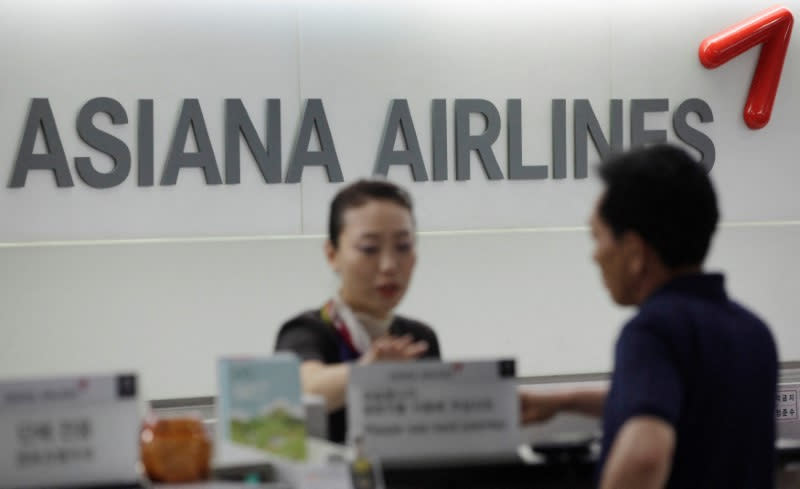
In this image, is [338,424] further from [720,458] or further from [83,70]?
[83,70]

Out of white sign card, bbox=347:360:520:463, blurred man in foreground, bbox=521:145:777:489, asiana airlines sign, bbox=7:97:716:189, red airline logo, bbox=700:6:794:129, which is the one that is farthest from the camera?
red airline logo, bbox=700:6:794:129

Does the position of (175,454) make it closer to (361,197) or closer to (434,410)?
(434,410)

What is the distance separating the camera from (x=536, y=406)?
238cm

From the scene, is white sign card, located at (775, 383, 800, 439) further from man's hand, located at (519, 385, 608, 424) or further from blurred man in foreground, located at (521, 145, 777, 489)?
blurred man in foreground, located at (521, 145, 777, 489)

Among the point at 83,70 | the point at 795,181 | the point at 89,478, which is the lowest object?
the point at 89,478

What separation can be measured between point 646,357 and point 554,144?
297cm

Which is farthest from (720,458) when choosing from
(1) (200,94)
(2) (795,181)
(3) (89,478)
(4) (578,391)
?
(2) (795,181)

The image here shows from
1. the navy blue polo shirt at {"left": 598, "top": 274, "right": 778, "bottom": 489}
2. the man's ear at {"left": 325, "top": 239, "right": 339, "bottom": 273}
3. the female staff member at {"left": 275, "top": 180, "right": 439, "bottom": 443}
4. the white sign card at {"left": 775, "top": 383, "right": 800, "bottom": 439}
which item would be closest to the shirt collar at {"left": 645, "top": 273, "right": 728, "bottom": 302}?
the navy blue polo shirt at {"left": 598, "top": 274, "right": 778, "bottom": 489}

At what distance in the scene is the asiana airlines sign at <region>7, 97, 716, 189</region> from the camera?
4.30 meters

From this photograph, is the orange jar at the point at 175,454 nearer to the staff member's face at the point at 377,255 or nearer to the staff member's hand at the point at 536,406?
the staff member's hand at the point at 536,406

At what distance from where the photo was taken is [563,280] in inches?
194

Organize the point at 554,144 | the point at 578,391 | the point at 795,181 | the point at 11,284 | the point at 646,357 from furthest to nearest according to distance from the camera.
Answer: the point at 795,181, the point at 554,144, the point at 11,284, the point at 578,391, the point at 646,357

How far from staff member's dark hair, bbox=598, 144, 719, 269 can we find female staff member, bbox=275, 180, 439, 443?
75 centimetres

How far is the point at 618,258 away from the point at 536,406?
0.41 m
